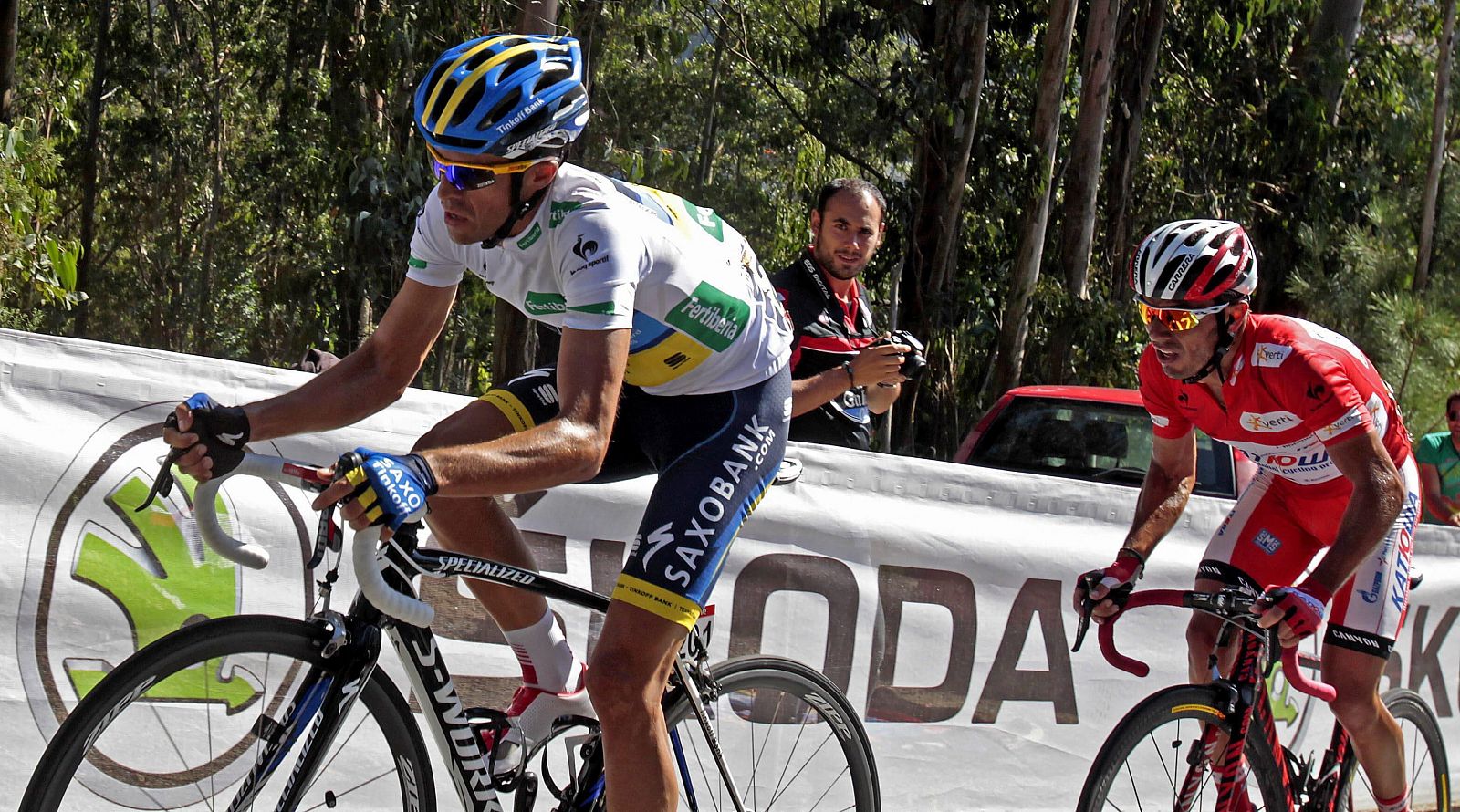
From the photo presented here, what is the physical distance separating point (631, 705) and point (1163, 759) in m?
1.58

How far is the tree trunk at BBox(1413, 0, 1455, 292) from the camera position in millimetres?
12961

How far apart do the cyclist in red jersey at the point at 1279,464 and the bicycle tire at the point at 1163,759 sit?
0.28 m

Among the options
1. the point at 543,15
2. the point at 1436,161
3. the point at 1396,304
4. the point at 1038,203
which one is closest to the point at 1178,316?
the point at 543,15

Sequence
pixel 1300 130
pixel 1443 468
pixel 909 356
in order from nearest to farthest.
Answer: pixel 909 356, pixel 1443 468, pixel 1300 130

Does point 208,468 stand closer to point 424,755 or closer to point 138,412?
point 424,755

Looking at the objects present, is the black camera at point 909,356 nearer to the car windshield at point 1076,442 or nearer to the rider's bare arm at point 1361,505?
the rider's bare arm at point 1361,505

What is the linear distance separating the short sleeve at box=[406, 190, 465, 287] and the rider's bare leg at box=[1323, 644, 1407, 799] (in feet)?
8.95

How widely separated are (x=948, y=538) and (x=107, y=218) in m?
29.0

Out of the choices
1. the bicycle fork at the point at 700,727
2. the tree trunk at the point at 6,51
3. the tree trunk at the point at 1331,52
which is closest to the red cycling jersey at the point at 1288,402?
the bicycle fork at the point at 700,727

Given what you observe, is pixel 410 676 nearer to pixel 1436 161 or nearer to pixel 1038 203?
pixel 1038 203

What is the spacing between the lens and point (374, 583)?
2479 mm

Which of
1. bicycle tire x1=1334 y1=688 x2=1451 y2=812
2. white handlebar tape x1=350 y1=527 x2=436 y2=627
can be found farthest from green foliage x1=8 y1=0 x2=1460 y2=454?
white handlebar tape x1=350 y1=527 x2=436 y2=627

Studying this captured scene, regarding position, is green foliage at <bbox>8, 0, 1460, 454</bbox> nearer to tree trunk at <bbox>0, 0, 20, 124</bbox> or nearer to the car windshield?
tree trunk at <bbox>0, 0, 20, 124</bbox>

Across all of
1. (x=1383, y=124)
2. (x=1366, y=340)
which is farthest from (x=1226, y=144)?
(x=1366, y=340)
